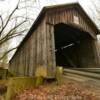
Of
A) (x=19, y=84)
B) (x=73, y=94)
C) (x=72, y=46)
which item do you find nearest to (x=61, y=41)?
(x=72, y=46)

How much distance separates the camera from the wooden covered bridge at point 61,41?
842 cm

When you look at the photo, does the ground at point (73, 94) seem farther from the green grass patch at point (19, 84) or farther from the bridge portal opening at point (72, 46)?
the bridge portal opening at point (72, 46)

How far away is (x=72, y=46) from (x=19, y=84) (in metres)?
7.95

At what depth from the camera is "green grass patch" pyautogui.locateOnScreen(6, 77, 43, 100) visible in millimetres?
6287

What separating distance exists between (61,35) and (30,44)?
10.6 ft

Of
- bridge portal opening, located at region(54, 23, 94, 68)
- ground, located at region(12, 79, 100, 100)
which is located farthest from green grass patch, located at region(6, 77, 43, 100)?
bridge portal opening, located at region(54, 23, 94, 68)

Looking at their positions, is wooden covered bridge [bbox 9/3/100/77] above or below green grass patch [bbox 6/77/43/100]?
above

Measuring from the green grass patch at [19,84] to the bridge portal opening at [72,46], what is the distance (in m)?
4.12

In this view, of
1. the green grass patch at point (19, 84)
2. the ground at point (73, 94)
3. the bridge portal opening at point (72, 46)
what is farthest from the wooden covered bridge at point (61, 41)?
the ground at point (73, 94)

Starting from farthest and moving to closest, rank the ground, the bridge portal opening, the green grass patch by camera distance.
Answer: the bridge portal opening, the green grass patch, the ground

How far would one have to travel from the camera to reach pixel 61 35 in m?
13.3

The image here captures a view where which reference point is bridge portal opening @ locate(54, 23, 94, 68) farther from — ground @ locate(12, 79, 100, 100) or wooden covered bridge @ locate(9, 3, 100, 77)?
ground @ locate(12, 79, 100, 100)

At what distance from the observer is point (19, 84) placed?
6836 mm

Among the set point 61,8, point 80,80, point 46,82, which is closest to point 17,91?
point 46,82
